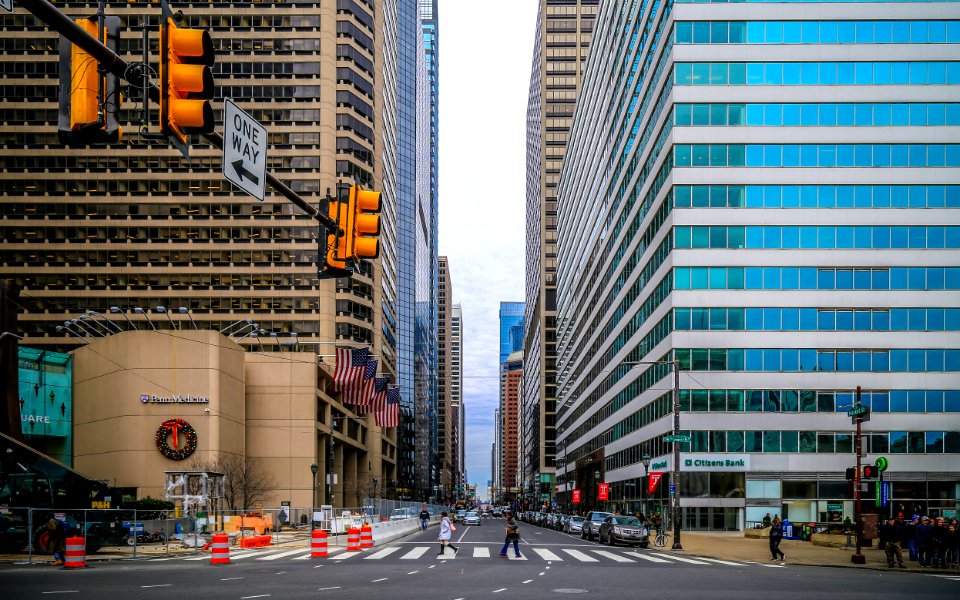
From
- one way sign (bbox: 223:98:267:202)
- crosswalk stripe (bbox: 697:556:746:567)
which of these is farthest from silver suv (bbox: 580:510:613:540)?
one way sign (bbox: 223:98:267:202)

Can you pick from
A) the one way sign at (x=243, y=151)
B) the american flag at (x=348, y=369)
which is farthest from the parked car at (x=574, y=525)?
the one way sign at (x=243, y=151)

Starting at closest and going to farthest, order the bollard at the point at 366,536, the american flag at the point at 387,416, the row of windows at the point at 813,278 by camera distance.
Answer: the bollard at the point at 366,536, the row of windows at the point at 813,278, the american flag at the point at 387,416

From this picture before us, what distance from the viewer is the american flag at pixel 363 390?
184 feet

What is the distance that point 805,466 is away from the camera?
187 ft

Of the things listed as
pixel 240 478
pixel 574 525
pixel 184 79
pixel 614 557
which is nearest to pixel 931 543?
pixel 614 557

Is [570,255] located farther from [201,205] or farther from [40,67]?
[40,67]

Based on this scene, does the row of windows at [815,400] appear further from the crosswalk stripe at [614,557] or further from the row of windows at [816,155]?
the crosswalk stripe at [614,557]

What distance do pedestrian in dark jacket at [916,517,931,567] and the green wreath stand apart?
44905mm

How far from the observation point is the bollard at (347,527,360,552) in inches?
1423

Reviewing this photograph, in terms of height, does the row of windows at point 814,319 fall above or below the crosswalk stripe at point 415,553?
above

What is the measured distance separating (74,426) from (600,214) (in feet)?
174

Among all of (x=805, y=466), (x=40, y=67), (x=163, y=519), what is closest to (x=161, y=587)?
(x=163, y=519)

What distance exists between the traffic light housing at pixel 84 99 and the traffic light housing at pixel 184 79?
0.57 metres

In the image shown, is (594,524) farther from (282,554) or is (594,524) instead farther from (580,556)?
(282,554)
